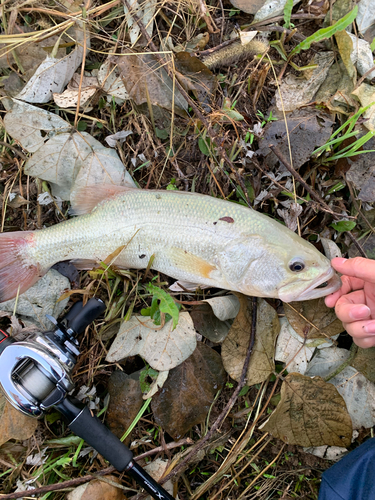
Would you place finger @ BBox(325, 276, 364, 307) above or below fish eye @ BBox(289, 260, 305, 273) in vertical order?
below

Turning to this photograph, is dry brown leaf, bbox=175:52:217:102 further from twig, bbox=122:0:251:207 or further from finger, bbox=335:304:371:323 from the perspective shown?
finger, bbox=335:304:371:323

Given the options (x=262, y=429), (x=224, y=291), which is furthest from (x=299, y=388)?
(x=224, y=291)

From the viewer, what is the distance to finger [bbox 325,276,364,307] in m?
2.46

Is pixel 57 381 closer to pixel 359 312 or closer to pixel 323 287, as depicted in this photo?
pixel 323 287

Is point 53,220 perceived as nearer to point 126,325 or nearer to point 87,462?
point 126,325

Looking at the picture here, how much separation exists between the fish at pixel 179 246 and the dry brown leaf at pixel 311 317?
0.26 meters

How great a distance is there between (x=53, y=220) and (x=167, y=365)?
154 cm

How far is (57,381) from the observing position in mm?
2160

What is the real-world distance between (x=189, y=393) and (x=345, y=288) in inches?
56.1

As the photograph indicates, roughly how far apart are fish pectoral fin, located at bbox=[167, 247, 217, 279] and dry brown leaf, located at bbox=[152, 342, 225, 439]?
58 cm

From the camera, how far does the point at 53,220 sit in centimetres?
286

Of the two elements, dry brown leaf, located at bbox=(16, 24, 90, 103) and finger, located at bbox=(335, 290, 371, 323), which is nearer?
finger, located at bbox=(335, 290, 371, 323)

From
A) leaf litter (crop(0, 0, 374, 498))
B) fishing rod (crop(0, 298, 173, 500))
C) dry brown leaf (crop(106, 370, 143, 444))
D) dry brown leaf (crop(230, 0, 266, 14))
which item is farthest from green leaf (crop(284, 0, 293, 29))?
dry brown leaf (crop(106, 370, 143, 444))

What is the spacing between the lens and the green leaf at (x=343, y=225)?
2609mm
